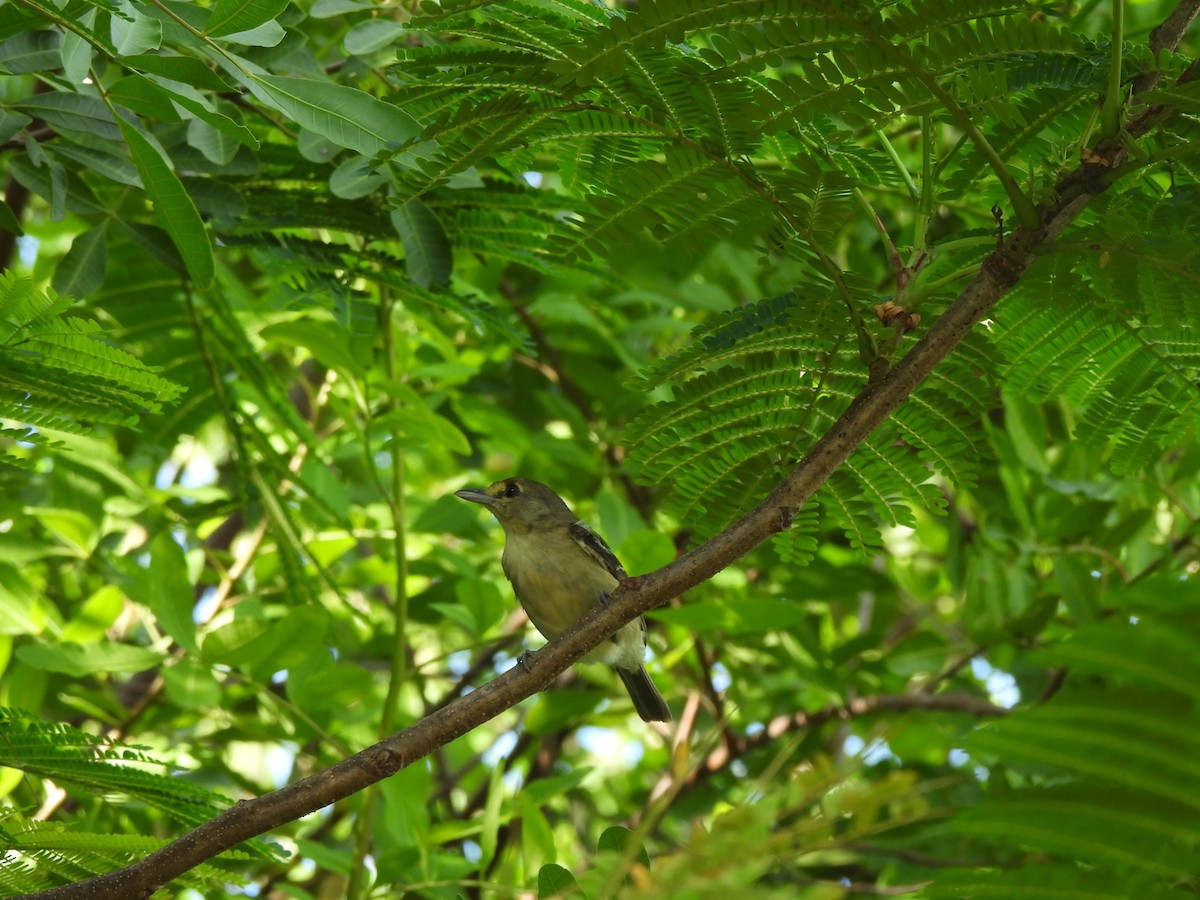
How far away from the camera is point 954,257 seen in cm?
286

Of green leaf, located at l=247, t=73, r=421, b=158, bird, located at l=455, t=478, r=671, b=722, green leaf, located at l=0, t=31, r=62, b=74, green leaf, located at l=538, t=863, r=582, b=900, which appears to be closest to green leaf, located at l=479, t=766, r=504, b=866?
bird, located at l=455, t=478, r=671, b=722

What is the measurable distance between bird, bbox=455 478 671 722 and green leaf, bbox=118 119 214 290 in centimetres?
238

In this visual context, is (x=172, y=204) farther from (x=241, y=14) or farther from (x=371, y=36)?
(x=371, y=36)

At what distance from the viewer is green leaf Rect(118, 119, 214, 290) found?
248cm

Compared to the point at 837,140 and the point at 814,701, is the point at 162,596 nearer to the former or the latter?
the point at 837,140

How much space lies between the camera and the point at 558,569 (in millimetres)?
5098

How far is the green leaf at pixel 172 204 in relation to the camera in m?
2.48

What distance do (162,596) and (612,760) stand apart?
4193 mm

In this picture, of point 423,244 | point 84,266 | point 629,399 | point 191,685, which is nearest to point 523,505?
point 629,399

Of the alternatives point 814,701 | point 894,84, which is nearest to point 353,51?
point 894,84

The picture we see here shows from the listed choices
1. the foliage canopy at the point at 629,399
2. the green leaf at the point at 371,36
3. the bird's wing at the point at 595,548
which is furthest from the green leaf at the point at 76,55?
the bird's wing at the point at 595,548

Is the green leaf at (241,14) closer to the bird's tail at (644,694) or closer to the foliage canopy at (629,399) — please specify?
the foliage canopy at (629,399)

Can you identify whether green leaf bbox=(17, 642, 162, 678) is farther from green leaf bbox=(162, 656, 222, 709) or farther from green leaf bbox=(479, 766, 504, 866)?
green leaf bbox=(479, 766, 504, 866)

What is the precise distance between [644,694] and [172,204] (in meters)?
3.30
